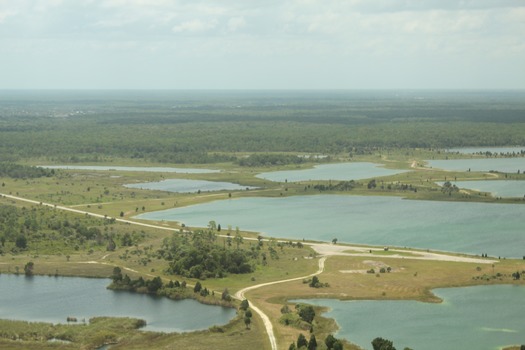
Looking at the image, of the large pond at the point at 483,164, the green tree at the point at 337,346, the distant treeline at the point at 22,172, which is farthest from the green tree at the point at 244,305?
the large pond at the point at 483,164

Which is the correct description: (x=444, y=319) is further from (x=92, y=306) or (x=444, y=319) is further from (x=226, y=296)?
(x=92, y=306)

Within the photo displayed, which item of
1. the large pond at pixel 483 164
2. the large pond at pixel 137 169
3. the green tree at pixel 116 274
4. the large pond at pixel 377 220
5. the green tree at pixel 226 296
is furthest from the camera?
the large pond at pixel 137 169

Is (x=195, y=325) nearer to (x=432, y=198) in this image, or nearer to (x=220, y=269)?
(x=220, y=269)

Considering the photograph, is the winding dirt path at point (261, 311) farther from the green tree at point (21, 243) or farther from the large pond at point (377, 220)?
the green tree at point (21, 243)

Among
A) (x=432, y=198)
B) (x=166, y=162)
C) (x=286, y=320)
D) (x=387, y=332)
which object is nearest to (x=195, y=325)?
(x=286, y=320)

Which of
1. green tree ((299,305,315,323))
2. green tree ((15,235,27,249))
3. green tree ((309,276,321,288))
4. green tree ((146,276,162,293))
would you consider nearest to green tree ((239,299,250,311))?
green tree ((299,305,315,323))

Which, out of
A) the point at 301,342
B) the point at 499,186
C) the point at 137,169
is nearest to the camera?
the point at 301,342

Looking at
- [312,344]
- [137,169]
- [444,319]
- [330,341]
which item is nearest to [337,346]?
[330,341]
